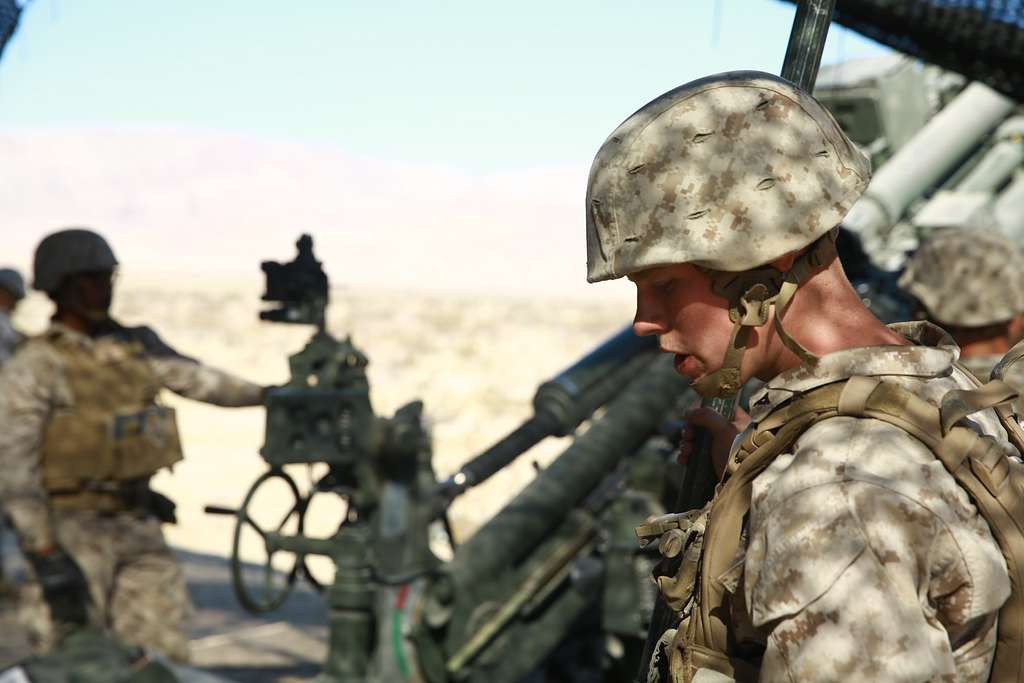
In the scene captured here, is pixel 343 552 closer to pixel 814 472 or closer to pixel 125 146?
pixel 814 472

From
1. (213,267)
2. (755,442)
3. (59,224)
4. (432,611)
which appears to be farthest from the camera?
(59,224)

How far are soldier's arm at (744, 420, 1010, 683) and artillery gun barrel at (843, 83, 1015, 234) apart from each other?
370 inches

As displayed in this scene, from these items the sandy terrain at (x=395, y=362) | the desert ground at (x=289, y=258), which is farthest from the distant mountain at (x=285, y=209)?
the sandy terrain at (x=395, y=362)

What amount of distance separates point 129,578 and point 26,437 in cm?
70

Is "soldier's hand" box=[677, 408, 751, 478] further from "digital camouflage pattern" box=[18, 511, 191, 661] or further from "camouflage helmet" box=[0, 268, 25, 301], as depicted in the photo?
"camouflage helmet" box=[0, 268, 25, 301]

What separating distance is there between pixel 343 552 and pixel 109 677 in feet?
4.53

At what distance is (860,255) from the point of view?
621 centimetres

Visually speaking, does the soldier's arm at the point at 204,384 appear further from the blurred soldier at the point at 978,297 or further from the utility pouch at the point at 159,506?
the blurred soldier at the point at 978,297

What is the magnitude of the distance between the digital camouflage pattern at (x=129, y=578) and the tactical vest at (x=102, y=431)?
91 mm

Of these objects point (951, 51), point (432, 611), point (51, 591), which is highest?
point (951, 51)

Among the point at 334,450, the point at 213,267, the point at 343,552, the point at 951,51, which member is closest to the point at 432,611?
the point at 343,552

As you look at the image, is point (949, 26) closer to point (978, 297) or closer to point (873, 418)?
point (978, 297)

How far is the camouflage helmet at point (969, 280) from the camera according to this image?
420 centimetres

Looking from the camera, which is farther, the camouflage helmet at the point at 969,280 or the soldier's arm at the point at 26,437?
the soldier's arm at the point at 26,437
